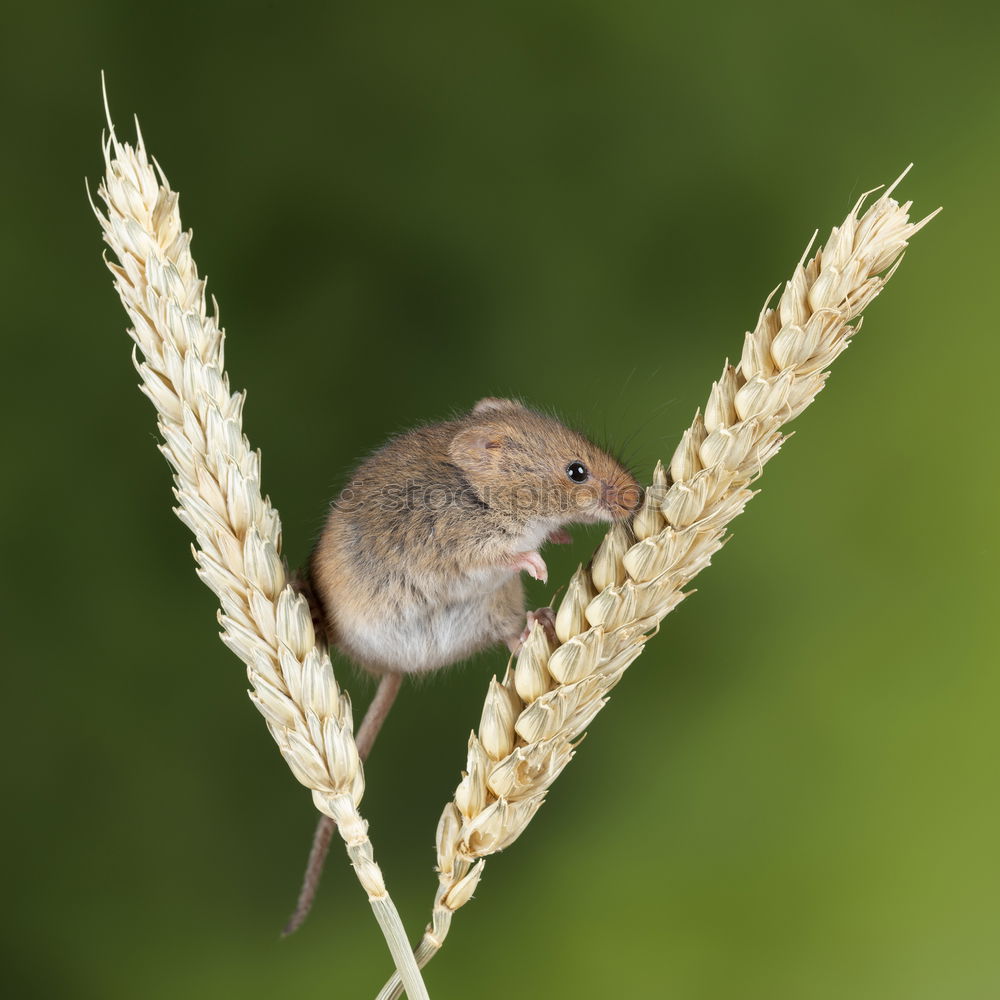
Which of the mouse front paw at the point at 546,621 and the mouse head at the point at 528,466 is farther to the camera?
the mouse head at the point at 528,466

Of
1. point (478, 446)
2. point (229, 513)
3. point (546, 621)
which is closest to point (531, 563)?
point (546, 621)

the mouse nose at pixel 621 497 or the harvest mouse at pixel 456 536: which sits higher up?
the mouse nose at pixel 621 497

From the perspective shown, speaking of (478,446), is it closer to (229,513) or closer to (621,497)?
(621,497)

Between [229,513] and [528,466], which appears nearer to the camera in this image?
[229,513]

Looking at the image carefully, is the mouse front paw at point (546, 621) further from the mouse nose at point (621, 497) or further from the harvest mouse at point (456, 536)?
the mouse nose at point (621, 497)

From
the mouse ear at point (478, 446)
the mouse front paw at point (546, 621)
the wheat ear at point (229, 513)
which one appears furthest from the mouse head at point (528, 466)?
the wheat ear at point (229, 513)

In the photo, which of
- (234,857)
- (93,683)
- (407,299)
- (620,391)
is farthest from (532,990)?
(407,299)

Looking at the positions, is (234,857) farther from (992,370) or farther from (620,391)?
(992,370)
